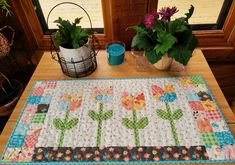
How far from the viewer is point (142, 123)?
80 cm

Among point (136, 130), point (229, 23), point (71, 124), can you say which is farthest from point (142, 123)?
point (229, 23)

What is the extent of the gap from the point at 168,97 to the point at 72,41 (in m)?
0.49

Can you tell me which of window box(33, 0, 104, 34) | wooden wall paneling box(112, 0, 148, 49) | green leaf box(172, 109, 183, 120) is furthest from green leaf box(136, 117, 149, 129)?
window box(33, 0, 104, 34)

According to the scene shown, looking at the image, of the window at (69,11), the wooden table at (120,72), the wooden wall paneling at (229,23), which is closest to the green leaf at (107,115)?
the wooden table at (120,72)

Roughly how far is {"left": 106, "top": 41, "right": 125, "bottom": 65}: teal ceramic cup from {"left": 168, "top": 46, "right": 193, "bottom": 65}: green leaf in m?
0.26

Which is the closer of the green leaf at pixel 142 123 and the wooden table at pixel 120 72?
the green leaf at pixel 142 123

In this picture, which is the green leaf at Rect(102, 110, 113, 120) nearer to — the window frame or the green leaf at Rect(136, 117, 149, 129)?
the green leaf at Rect(136, 117, 149, 129)

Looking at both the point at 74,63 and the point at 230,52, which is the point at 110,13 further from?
the point at 230,52

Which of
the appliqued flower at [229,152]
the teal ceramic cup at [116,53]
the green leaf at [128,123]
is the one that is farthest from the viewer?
the teal ceramic cup at [116,53]

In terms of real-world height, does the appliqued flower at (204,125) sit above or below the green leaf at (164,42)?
below

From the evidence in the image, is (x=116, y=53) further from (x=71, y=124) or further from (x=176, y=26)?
(x=71, y=124)

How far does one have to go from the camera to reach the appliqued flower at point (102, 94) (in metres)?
0.90

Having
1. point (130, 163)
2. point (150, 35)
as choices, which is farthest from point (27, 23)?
point (130, 163)

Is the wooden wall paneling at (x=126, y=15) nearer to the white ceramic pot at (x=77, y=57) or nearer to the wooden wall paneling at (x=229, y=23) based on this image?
the white ceramic pot at (x=77, y=57)
